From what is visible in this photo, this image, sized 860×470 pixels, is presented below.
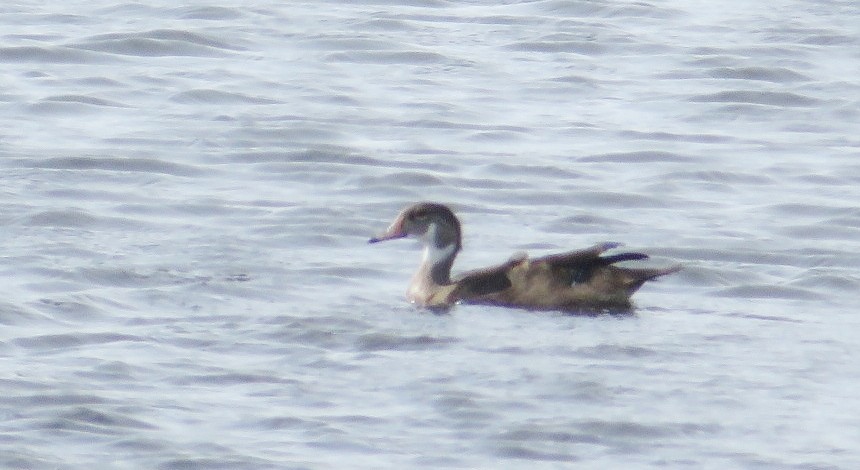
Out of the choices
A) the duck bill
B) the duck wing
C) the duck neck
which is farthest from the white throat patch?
the duck wing

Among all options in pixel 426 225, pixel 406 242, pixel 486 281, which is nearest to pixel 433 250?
pixel 426 225

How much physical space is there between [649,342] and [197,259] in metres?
3.07

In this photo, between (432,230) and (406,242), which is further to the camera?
(406,242)

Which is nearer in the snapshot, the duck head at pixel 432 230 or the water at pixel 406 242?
the water at pixel 406 242

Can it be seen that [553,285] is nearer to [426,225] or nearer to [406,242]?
[426,225]

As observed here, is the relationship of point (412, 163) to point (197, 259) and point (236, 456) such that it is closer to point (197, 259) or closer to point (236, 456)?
point (197, 259)

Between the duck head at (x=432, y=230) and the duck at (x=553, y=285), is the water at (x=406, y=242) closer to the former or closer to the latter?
the duck at (x=553, y=285)

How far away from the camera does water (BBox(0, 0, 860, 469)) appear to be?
9.12 meters

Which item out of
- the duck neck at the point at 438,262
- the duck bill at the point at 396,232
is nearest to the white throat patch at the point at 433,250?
the duck neck at the point at 438,262

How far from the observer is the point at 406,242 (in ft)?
45.4

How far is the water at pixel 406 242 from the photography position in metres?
9.12

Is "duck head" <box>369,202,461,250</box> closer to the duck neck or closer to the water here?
the duck neck

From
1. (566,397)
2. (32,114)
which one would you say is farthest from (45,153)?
(566,397)

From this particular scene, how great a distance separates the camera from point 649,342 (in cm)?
1068
